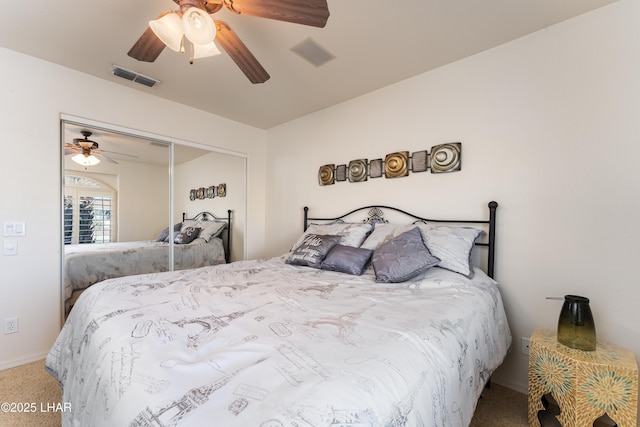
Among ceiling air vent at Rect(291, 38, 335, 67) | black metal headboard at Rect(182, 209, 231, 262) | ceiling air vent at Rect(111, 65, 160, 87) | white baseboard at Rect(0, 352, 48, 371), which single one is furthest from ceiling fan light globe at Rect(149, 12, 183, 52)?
white baseboard at Rect(0, 352, 48, 371)

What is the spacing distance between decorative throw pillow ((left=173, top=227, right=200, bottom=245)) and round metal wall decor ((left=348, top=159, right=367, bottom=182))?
79.1 inches

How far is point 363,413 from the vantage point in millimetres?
643

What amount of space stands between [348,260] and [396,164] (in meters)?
1.08

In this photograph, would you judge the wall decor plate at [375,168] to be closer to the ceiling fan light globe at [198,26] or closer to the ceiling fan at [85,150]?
the ceiling fan light globe at [198,26]

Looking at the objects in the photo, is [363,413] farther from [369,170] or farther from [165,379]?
[369,170]

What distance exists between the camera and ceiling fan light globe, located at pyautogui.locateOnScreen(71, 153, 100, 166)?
2510mm

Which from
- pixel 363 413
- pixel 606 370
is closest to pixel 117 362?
pixel 363 413

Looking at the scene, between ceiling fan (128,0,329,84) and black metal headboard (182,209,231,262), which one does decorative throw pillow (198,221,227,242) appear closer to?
black metal headboard (182,209,231,262)

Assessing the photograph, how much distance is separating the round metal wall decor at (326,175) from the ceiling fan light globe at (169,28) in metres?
1.92

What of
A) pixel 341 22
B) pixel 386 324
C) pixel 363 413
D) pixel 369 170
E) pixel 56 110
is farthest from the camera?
pixel 369 170

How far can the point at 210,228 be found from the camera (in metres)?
3.46

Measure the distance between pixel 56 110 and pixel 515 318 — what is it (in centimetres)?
409

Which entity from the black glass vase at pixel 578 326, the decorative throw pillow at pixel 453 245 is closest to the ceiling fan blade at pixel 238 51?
the decorative throw pillow at pixel 453 245

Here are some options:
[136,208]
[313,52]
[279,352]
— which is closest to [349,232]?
[313,52]
